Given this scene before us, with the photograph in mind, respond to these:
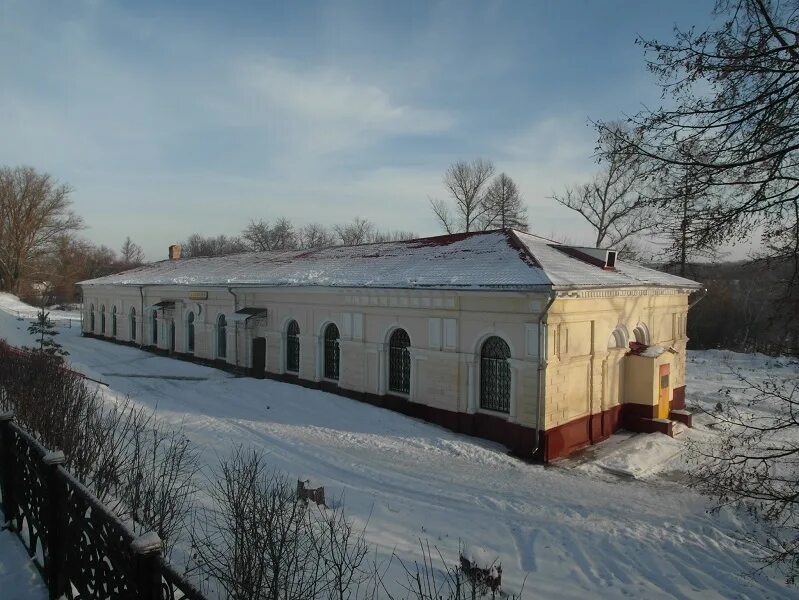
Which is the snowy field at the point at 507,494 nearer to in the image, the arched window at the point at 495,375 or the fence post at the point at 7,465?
the arched window at the point at 495,375

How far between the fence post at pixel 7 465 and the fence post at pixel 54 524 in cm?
161

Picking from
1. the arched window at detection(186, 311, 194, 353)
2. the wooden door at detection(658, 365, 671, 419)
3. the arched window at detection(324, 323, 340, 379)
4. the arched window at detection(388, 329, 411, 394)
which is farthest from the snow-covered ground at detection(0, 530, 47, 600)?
the arched window at detection(186, 311, 194, 353)

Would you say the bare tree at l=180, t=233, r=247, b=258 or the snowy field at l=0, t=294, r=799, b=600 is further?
the bare tree at l=180, t=233, r=247, b=258

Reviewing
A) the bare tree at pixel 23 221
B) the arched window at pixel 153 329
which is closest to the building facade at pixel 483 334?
the arched window at pixel 153 329

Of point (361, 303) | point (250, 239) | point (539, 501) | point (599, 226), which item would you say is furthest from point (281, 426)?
point (250, 239)

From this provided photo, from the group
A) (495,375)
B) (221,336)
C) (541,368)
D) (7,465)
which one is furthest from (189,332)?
(7,465)

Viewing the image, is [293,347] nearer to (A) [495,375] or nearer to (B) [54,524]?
(A) [495,375]

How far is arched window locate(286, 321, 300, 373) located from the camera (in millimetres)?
20094

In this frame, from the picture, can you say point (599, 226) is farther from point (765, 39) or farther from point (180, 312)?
point (765, 39)

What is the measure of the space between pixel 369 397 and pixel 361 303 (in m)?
2.92

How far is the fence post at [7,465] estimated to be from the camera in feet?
19.6

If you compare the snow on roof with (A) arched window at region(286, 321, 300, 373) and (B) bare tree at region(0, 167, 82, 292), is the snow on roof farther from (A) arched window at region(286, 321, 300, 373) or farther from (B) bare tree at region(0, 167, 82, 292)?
(B) bare tree at region(0, 167, 82, 292)

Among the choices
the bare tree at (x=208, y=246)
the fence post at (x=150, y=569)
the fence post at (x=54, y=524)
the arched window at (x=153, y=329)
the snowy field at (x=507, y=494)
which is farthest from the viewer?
the bare tree at (x=208, y=246)

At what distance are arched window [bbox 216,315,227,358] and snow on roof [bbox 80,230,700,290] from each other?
164 cm
